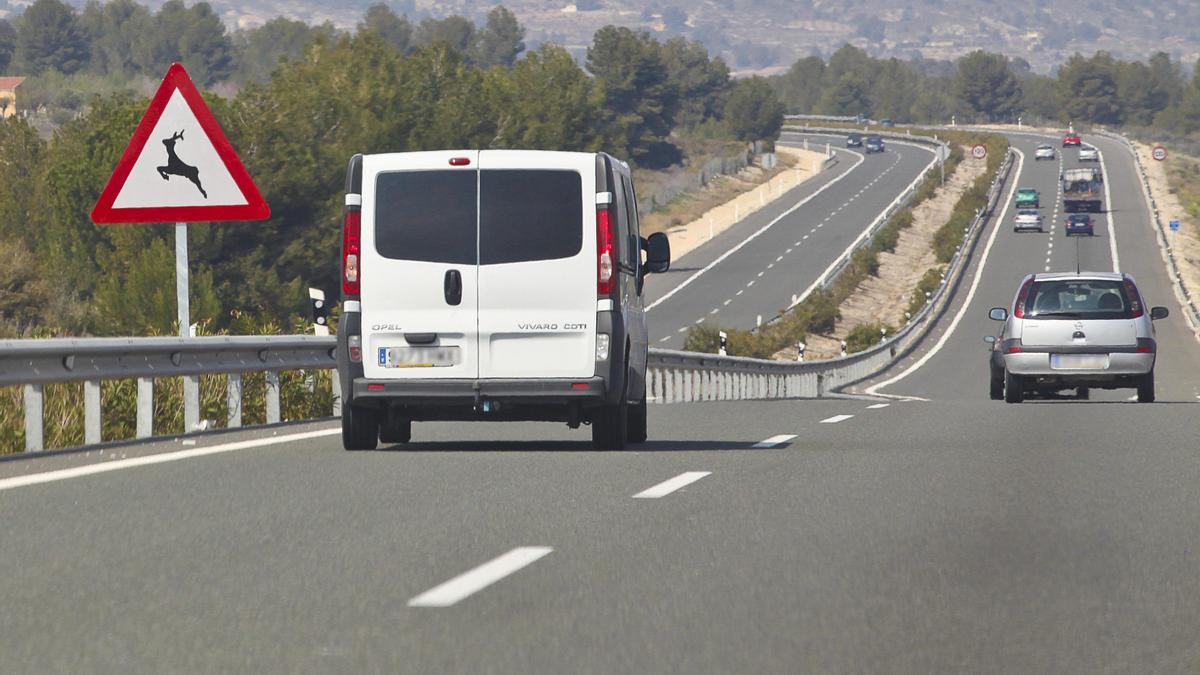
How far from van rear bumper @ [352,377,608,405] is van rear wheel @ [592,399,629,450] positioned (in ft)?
1.49

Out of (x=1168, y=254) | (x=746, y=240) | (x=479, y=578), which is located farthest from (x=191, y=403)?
(x=746, y=240)

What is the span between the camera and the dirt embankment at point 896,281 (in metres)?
80.1

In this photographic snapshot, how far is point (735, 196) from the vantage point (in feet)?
449

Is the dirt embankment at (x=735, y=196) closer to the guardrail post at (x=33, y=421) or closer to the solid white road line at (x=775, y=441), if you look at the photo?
the solid white road line at (x=775, y=441)

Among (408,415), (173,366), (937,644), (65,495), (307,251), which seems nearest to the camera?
(937,644)

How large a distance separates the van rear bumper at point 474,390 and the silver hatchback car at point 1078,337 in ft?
39.6

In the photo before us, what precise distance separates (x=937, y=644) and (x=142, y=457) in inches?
308

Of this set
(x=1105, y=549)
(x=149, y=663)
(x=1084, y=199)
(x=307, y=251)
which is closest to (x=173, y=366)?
(x=1105, y=549)

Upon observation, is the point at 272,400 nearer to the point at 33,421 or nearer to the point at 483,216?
the point at 33,421

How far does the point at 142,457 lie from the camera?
1303 cm

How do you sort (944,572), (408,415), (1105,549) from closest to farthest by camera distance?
(944,572) → (1105,549) → (408,415)

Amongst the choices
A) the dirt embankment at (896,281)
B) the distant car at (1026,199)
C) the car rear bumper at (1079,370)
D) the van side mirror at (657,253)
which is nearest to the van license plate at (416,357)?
the van side mirror at (657,253)

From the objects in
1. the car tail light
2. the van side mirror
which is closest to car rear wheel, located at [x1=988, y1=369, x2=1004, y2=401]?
the car tail light

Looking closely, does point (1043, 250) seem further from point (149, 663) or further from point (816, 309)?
point (149, 663)
